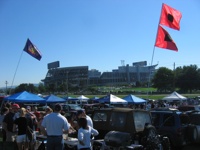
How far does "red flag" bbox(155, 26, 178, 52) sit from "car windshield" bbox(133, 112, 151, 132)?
7164mm

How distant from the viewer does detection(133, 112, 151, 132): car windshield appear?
8.71 meters

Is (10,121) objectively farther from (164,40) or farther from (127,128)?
(164,40)

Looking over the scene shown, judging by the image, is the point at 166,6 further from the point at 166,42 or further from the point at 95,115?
the point at 95,115

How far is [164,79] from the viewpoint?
4594 inches

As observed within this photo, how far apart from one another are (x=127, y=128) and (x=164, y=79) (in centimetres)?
11074

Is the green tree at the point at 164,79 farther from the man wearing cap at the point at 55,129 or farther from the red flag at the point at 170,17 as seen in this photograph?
the man wearing cap at the point at 55,129

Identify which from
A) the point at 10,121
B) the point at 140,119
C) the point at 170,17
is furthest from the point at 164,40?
the point at 10,121

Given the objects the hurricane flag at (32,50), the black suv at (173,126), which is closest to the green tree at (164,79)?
the hurricane flag at (32,50)

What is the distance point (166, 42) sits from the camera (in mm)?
15641

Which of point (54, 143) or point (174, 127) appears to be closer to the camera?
A: point (54, 143)

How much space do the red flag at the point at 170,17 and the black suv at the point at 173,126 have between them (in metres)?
5.84

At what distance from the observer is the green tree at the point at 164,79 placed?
117 m

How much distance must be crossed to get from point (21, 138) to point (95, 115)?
3.06m

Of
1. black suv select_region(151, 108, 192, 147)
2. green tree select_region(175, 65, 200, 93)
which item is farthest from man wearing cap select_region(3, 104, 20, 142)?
green tree select_region(175, 65, 200, 93)
